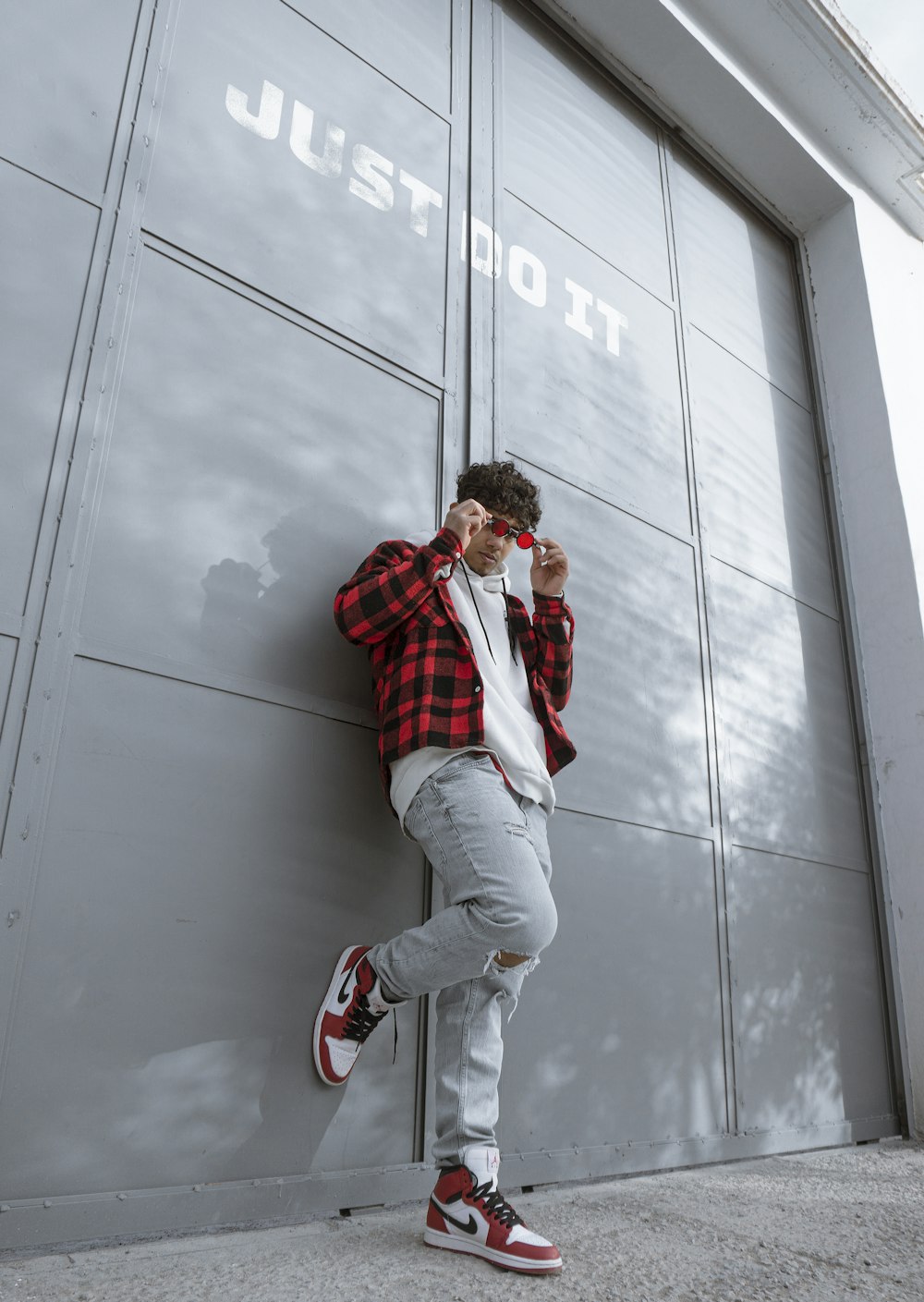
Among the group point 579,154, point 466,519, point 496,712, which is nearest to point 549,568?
point 466,519

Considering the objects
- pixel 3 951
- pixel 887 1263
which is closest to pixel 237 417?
pixel 3 951

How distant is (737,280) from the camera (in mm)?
4426

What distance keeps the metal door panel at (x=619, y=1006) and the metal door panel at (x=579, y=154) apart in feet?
7.25

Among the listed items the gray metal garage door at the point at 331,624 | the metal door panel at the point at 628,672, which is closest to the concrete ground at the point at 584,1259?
the gray metal garage door at the point at 331,624

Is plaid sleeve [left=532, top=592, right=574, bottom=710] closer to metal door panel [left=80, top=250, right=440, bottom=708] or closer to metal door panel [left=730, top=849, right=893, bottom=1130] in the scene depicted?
metal door panel [left=80, top=250, right=440, bottom=708]

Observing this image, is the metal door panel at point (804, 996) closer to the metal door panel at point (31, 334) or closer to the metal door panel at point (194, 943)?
the metal door panel at point (194, 943)

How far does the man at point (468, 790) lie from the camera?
175cm

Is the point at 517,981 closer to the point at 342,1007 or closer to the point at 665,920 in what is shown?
the point at 342,1007

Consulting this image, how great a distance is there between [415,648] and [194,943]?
2.41 feet

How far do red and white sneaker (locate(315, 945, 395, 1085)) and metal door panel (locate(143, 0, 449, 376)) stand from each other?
64.5 inches

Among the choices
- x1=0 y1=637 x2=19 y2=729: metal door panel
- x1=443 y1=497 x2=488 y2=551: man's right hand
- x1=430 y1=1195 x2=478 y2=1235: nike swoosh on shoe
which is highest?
x1=443 y1=497 x2=488 y2=551: man's right hand

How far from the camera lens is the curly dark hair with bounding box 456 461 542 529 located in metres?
2.30

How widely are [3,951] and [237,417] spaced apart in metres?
1.24

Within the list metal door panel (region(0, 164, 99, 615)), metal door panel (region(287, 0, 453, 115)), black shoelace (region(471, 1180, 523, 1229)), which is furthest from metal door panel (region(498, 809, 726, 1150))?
metal door panel (region(287, 0, 453, 115))
